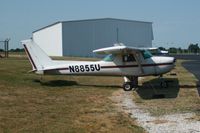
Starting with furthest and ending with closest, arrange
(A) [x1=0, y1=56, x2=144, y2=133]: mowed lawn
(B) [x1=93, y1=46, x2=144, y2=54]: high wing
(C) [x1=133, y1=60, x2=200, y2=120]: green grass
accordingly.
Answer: (B) [x1=93, y1=46, x2=144, y2=54]: high wing < (C) [x1=133, y1=60, x2=200, y2=120]: green grass < (A) [x1=0, y1=56, x2=144, y2=133]: mowed lawn

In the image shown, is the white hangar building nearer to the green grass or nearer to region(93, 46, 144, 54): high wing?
the green grass

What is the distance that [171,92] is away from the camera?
56.2ft

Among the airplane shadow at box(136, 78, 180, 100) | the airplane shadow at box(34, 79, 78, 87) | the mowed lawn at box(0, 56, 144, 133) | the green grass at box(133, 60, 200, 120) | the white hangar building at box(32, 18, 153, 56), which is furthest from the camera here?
the white hangar building at box(32, 18, 153, 56)

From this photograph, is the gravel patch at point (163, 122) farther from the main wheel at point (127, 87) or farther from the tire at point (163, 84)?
the tire at point (163, 84)

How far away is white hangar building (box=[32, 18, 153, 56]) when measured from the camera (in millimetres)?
85188

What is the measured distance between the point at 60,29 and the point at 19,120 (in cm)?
7705

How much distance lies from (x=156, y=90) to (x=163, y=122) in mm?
7685

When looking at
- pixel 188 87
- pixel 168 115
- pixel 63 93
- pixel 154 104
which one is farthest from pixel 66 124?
pixel 188 87

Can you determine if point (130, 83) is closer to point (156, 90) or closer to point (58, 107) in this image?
point (156, 90)

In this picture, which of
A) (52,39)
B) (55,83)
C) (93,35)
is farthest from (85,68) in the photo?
(52,39)

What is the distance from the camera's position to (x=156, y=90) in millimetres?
18062

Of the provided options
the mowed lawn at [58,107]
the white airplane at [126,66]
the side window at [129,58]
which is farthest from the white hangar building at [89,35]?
the side window at [129,58]

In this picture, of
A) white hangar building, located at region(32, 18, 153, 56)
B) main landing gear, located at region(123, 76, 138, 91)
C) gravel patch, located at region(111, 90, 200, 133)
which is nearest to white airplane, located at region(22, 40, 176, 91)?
main landing gear, located at region(123, 76, 138, 91)

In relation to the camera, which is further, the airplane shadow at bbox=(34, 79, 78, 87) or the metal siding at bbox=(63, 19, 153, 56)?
the metal siding at bbox=(63, 19, 153, 56)
